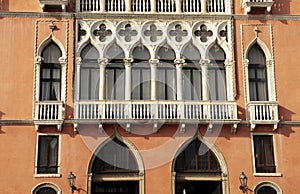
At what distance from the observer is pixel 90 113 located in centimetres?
2095

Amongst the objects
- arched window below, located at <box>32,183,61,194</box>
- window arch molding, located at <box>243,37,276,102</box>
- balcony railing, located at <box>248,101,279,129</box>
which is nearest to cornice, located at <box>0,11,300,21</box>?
window arch molding, located at <box>243,37,276,102</box>

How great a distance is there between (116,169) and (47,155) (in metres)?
2.80

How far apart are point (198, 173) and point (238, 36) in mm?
6163

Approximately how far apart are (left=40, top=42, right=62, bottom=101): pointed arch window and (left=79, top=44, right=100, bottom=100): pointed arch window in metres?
0.97

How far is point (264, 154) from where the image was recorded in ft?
70.5

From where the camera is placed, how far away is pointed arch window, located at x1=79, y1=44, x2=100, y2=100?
71.4 ft

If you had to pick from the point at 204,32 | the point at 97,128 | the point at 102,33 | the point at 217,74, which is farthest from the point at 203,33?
the point at 97,128

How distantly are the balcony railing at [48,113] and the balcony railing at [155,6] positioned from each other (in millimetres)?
4343

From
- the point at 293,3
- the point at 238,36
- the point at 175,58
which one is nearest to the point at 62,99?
the point at 175,58

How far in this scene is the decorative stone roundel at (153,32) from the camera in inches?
876

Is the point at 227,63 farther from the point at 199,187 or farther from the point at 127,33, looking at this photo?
the point at 199,187

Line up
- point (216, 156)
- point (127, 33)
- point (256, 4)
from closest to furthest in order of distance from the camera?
1. point (216, 156)
2. point (127, 33)
3. point (256, 4)

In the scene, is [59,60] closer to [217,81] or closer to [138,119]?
[138,119]

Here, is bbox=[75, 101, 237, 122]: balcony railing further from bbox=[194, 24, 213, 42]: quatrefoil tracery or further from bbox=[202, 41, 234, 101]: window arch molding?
bbox=[194, 24, 213, 42]: quatrefoil tracery
